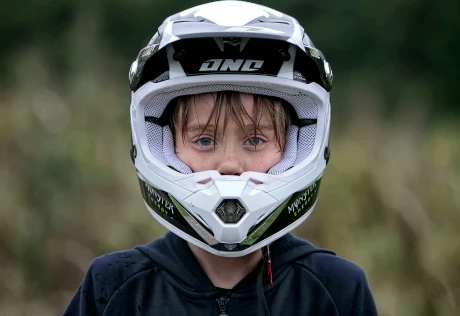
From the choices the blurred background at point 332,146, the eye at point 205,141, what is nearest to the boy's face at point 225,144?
the eye at point 205,141

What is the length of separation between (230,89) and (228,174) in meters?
0.29

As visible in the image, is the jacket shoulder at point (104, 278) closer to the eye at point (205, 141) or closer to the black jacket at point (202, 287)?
the black jacket at point (202, 287)

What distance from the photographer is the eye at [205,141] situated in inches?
101

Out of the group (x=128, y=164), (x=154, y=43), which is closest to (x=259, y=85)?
(x=154, y=43)

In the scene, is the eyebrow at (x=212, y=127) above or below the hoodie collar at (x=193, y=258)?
above

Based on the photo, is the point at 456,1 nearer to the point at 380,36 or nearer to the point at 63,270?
the point at 380,36

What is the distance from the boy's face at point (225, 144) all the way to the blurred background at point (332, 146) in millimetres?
2532

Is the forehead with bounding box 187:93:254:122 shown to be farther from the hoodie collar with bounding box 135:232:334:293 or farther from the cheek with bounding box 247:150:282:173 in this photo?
the hoodie collar with bounding box 135:232:334:293

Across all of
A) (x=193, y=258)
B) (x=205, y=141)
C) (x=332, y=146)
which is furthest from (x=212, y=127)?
(x=332, y=146)

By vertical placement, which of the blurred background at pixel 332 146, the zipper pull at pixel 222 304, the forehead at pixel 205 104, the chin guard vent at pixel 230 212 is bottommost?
the blurred background at pixel 332 146

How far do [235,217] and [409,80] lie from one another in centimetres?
566

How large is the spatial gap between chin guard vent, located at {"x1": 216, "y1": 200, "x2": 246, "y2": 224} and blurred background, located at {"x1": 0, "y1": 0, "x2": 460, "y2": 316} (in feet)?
8.54

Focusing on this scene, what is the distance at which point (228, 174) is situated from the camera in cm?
252

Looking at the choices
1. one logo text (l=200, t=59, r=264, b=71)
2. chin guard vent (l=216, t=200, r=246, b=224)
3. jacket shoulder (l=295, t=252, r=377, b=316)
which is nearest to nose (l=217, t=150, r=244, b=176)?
chin guard vent (l=216, t=200, r=246, b=224)
